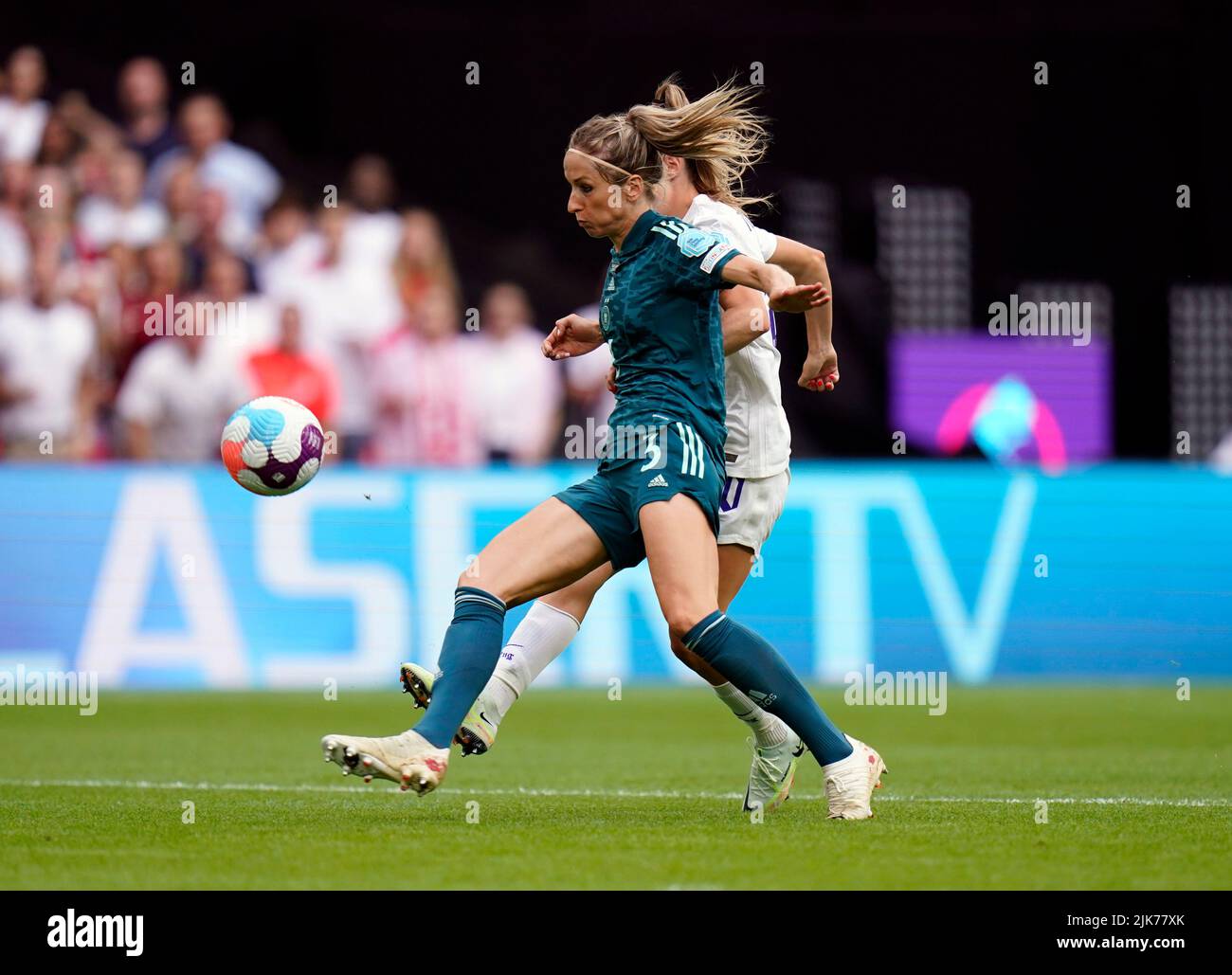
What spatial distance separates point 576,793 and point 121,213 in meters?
9.09

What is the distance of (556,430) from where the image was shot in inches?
603

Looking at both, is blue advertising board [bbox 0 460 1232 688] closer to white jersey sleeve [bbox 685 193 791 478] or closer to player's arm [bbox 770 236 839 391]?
white jersey sleeve [bbox 685 193 791 478]

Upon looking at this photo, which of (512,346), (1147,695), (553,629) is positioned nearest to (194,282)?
(512,346)

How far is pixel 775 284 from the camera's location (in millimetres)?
5742

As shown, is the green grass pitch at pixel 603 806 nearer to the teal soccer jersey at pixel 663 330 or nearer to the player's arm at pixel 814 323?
the teal soccer jersey at pixel 663 330

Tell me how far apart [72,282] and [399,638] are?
3929mm

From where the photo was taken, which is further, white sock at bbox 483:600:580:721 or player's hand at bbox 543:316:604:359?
player's hand at bbox 543:316:604:359

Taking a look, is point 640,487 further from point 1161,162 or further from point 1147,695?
point 1161,162

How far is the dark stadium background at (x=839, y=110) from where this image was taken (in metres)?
17.8

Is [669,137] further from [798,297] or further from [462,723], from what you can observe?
[462,723]

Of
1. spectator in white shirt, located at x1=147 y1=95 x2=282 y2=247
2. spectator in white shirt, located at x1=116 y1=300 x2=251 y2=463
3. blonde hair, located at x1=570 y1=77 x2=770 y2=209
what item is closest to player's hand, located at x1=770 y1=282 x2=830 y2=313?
blonde hair, located at x1=570 y1=77 x2=770 y2=209

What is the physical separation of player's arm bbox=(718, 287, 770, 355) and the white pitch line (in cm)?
177

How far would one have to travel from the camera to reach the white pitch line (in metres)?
6.98

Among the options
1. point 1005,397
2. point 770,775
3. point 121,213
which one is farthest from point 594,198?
point 1005,397
